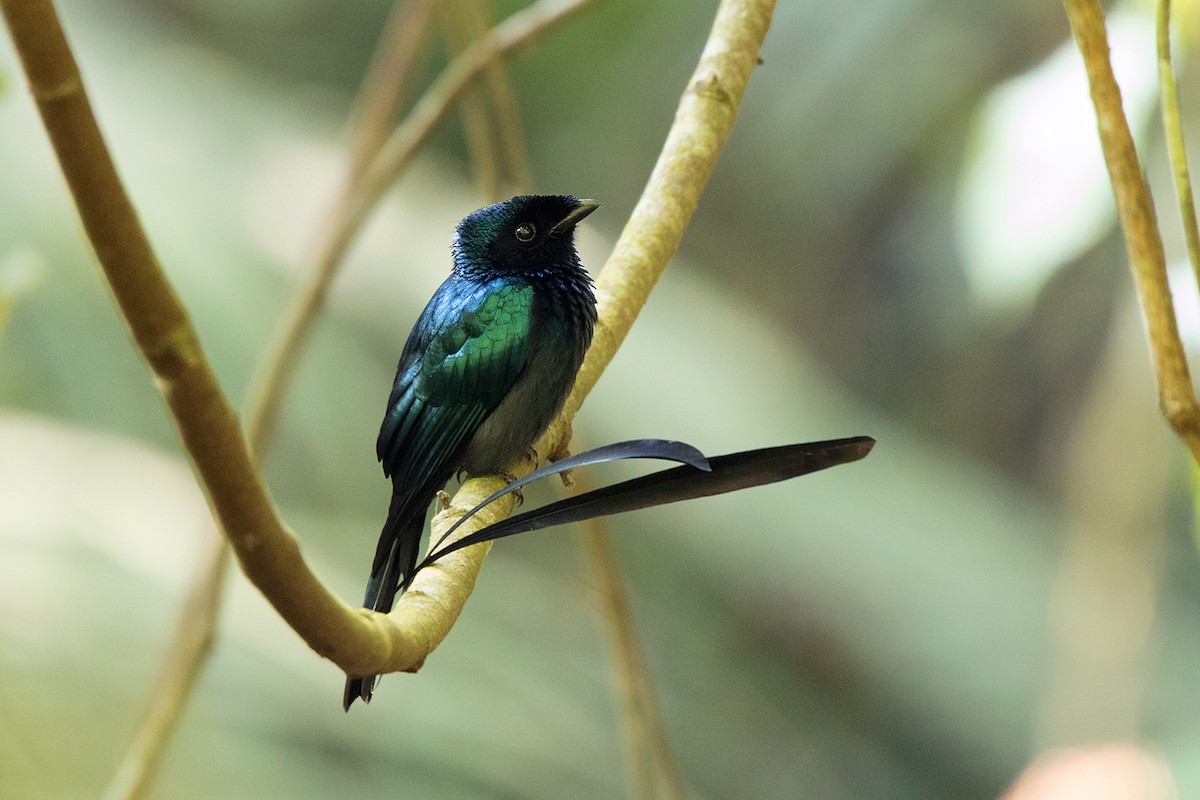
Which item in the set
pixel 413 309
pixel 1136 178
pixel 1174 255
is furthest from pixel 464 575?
pixel 413 309

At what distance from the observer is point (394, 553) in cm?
181

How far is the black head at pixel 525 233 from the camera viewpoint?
2088 mm

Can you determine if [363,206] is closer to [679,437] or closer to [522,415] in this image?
Result: [522,415]

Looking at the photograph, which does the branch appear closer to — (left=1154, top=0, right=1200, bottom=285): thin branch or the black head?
the black head

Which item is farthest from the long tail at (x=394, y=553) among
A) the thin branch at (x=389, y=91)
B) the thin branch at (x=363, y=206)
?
the thin branch at (x=389, y=91)

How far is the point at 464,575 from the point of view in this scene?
3.87 feet

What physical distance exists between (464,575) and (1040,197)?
180cm

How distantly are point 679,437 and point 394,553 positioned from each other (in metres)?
3.00

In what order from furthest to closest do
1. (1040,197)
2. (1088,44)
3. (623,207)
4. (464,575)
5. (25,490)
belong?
1. (623,207)
2. (25,490)
3. (1040,197)
4. (1088,44)
5. (464,575)

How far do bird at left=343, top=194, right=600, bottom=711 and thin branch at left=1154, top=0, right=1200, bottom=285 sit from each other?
2.93 ft

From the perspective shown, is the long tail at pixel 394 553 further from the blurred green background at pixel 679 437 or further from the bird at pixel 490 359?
the blurred green background at pixel 679 437

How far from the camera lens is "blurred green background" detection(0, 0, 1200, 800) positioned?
4.04m

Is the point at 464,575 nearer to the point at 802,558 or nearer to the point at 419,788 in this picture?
the point at 419,788

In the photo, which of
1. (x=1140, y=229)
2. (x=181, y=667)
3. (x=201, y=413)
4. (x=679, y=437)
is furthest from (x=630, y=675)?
(x=679, y=437)
